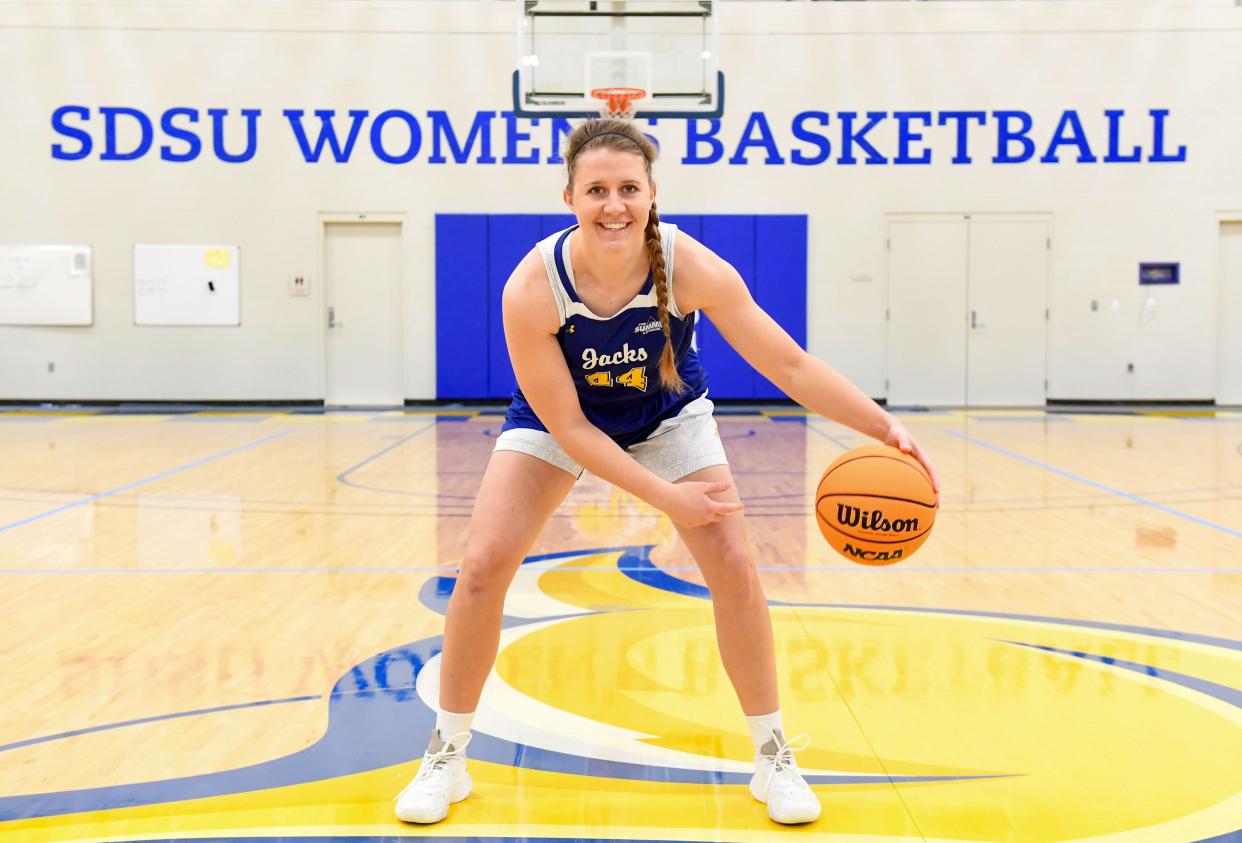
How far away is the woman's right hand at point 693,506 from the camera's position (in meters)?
2.36

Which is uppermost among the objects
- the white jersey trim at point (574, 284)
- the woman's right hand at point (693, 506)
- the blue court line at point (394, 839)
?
the white jersey trim at point (574, 284)

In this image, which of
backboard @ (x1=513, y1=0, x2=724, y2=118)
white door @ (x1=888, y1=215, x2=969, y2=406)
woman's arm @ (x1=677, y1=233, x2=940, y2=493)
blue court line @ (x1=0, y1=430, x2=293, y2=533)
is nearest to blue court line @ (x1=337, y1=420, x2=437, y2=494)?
blue court line @ (x1=0, y1=430, x2=293, y2=533)

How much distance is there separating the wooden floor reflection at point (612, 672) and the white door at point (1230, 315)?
26.6 ft

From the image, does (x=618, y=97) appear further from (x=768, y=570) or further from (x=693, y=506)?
(x=693, y=506)

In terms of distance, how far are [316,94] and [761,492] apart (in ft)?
30.3

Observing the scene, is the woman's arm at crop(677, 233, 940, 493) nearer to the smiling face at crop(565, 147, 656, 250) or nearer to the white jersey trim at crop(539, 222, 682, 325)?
the white jersey trim at crop(539, 222, 682, 325)

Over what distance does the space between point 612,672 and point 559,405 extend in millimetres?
1302

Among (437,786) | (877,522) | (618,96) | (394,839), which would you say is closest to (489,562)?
(437,786)

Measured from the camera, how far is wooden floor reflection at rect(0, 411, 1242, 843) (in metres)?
2.45

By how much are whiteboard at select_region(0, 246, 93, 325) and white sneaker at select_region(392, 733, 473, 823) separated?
13.1m

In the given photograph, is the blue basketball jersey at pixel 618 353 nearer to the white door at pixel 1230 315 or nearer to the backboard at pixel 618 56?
the backboard at pixel 618 56

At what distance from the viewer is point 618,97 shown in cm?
1002

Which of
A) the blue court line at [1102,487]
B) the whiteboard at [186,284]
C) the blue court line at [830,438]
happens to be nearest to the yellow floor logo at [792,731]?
the blue court line at [1102,487]

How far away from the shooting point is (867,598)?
4391mm
